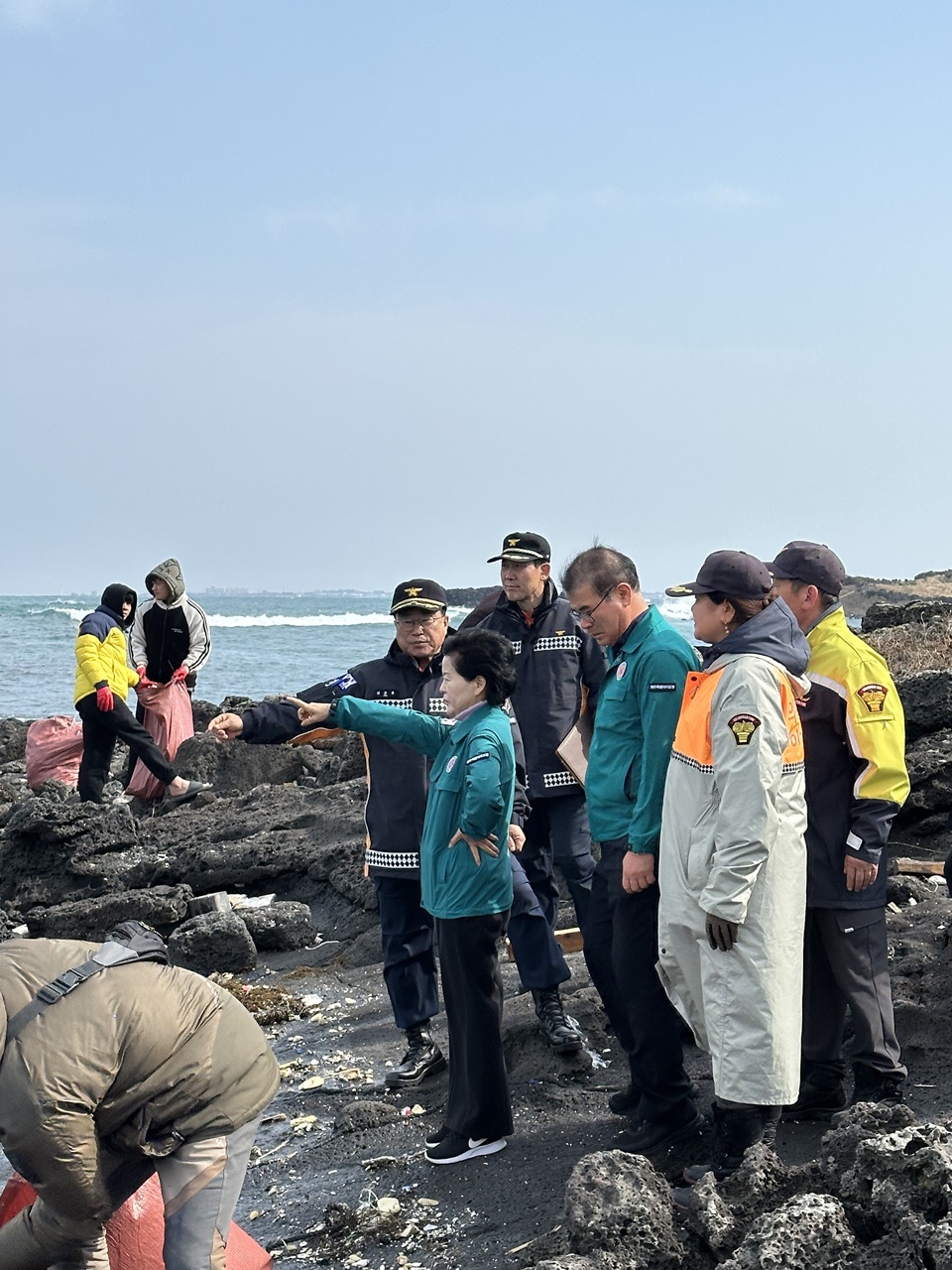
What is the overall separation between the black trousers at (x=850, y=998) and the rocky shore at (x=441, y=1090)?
22cm

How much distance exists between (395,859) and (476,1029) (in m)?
1.00

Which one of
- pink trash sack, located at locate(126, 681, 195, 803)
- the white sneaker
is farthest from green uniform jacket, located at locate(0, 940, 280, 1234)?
pink trash sack, located at locate(126, 681, 195, 803)

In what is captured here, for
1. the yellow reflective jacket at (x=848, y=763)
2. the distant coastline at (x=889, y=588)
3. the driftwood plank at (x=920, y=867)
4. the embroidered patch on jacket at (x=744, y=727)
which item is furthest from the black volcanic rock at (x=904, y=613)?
the distant coastline at (x=889, y=588)

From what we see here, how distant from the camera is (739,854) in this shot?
3.89 m

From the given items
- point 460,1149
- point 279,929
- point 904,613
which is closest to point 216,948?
point 279,929

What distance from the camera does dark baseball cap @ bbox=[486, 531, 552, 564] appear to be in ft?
19.5

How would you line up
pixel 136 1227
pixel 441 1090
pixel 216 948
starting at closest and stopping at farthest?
1. pixel 136 1227
2. pixel 441 1090
3. pixel 216 948

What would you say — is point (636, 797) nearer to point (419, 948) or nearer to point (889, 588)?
point (419, 948)

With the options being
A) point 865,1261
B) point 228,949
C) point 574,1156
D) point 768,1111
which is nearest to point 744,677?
point 768,1111

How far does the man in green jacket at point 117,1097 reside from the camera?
301 centimetres

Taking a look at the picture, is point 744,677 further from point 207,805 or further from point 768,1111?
point 207,805

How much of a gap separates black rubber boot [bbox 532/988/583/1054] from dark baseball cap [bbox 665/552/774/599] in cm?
218

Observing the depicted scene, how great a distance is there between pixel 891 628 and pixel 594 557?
767 cm

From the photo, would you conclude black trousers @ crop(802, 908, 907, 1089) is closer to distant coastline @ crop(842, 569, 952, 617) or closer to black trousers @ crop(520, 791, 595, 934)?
black trousers @ crop(520, 791, 595, 934)
